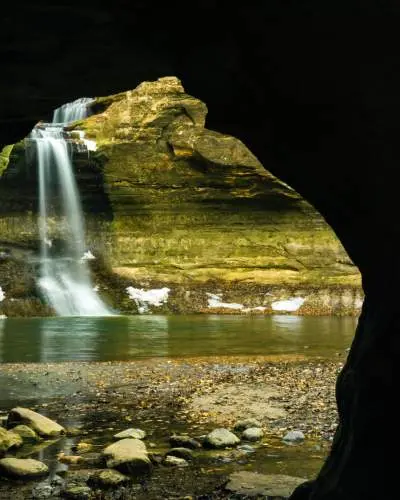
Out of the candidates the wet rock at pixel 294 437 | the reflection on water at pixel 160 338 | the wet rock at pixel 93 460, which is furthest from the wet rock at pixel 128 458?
the reflection on water at pixel 160 338

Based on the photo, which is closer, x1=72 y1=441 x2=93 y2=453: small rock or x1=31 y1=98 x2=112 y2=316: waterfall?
x1=72 y1=441 x2=93 y2=453: small rock

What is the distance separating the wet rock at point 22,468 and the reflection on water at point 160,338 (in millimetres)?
12135

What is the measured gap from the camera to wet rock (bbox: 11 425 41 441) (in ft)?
33.8

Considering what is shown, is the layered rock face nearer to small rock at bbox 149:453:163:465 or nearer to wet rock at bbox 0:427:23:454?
wet rock at bbox 0:427:23:454

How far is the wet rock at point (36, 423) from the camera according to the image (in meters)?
10.6

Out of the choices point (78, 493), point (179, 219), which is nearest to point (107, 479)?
point (78, 493)

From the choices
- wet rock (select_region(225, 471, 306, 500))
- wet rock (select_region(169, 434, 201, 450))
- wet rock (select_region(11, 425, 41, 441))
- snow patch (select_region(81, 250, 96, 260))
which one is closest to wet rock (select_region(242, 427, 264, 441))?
wet rock (select_region(169, 434, 201, 450))

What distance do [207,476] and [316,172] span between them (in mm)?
4135

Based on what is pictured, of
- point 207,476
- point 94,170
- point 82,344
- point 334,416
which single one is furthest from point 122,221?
point 207,476

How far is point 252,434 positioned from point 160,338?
17.8 meters

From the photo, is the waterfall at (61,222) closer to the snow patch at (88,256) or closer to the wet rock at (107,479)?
the snow patch at (88,256)

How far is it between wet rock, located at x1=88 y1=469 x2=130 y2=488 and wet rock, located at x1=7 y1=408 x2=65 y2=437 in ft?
8.94

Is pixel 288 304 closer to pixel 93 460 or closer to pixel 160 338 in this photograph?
pixel 160 338

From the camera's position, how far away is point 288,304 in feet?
152
